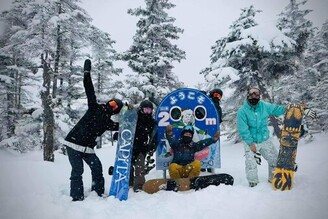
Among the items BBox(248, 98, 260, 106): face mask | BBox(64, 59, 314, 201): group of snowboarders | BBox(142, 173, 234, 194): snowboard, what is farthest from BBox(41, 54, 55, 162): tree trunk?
BBox(248, 98, 260, 106): face mask

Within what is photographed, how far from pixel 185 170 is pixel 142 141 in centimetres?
120

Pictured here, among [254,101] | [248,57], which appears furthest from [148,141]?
[248,57]

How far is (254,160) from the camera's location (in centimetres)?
510

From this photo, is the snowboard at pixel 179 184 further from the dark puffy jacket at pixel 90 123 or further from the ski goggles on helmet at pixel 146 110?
the ski goggles on helmet at pixel 146 110

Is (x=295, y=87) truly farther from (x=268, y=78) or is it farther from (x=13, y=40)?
(x=13, y=40)

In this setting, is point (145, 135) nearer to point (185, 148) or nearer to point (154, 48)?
point (185, 148)

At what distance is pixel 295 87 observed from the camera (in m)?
20.4

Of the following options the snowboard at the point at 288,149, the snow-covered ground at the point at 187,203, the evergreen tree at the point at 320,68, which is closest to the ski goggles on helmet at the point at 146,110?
the snow-covered ground at the point at 187,203

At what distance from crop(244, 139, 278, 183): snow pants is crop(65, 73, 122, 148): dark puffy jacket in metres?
3.08

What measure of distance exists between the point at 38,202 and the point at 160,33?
11.6 metres

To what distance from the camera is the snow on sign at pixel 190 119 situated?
20.0 feet

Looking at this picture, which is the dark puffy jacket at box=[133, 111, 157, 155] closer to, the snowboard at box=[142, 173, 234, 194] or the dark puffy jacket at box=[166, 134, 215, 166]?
the dark puffy jacket at box=[166, 134, 215, 166]

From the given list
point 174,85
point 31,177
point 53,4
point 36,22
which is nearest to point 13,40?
point 36,22

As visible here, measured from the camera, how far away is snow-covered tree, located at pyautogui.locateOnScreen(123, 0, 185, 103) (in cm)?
1335
